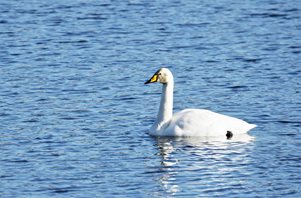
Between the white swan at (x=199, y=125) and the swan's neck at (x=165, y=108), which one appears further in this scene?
the swan's neck at (x=165, y=108)

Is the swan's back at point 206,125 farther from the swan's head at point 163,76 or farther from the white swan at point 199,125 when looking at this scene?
the swan's head at point 163,76

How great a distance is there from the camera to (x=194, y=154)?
55.3 feet

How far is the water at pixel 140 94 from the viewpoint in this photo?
15.3 metres

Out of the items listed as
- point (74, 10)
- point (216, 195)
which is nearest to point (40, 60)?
point (74, 10)

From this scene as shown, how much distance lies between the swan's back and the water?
250 millimetres

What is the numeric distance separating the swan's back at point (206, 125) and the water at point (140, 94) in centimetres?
25

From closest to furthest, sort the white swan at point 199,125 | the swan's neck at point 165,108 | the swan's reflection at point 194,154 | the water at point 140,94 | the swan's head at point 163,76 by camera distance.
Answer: the water at point 140,94 < the swan's reflection at point 194,154 < the white swan at point 199,125 < the swan's neck at point 165,108 < the swan's head at point 163,76

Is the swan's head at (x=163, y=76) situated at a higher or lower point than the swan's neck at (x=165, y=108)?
higher

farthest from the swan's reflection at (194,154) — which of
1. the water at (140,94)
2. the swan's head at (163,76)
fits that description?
the swan's head at (163,76)

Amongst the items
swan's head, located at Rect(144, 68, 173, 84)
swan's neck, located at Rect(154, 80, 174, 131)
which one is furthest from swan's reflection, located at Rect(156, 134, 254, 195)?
swan's head, located at Rect(144, 68, 173, 84)

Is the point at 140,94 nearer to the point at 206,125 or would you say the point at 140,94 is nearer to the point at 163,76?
the point at 163,76

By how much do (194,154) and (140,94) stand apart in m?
5.23

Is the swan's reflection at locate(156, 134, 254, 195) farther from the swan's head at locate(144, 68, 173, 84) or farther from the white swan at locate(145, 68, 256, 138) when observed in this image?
the swan's head at locate(144, 68, 173, 84)

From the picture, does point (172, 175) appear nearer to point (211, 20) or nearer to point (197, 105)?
point (197, 105)
